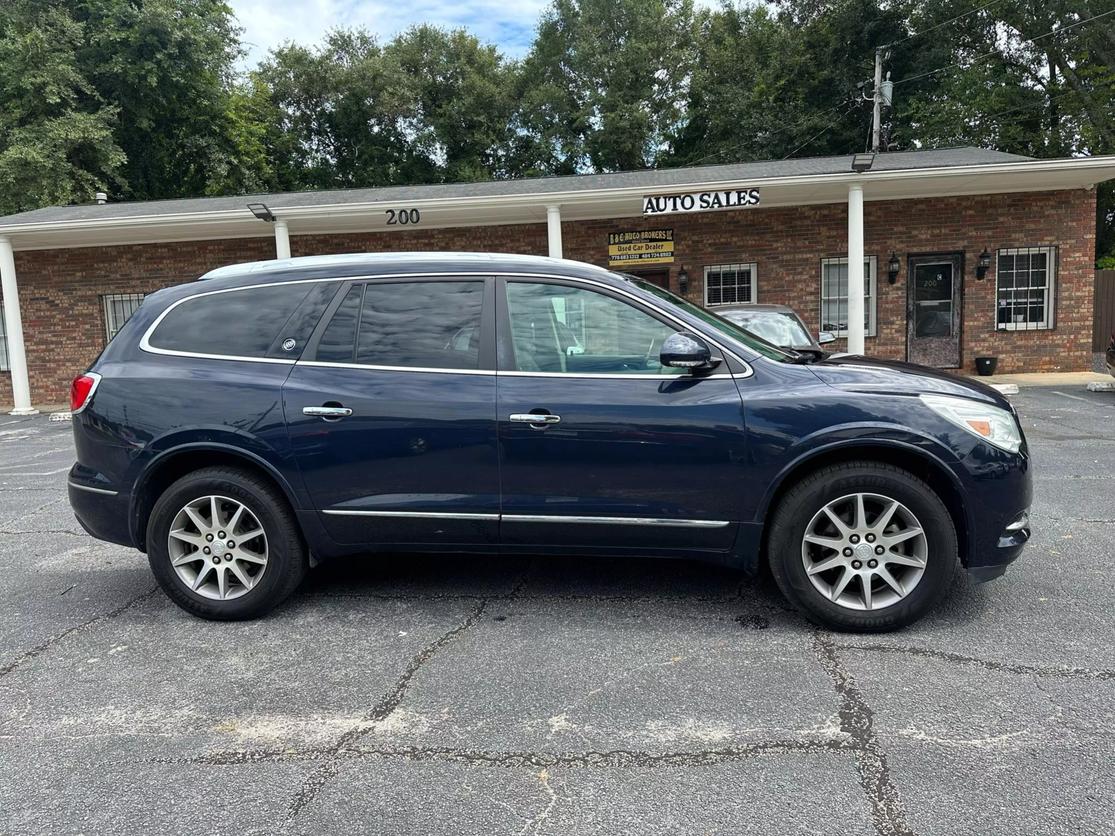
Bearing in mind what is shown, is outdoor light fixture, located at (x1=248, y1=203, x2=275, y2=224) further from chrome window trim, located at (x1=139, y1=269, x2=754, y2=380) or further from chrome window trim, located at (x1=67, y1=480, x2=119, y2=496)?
chrome window trim, located at (x1=67, y1=480, x2=119, y2=496)

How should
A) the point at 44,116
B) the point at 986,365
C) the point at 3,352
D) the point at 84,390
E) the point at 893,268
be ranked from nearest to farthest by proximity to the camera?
1. the point at 84,390
2. the point at 986,365
3. the point at 893,268
4. the point at 3,352
5. the point at 44,116

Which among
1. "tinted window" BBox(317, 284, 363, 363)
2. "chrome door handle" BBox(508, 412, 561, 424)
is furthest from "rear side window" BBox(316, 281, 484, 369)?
"chrome door handle" BBox(508, 412, 561, 424)

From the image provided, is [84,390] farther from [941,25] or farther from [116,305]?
[941,25]

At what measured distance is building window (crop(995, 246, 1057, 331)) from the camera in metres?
14.1

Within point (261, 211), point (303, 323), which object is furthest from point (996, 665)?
point (261, 211)

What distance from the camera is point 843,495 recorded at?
11.3 ft

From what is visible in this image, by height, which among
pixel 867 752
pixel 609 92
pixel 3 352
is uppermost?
pixel 609 92

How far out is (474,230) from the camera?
49.4 ft

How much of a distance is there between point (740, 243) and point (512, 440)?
1208 cm

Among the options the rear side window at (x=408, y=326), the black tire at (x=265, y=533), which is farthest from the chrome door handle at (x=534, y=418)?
the black tire at (x=265, y=533)

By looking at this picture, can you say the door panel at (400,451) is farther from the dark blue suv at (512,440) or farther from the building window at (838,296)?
the building window at (838,296)

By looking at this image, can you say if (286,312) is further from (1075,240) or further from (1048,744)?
(1075,240)

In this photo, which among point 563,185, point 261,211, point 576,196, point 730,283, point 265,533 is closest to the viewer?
point 265,533

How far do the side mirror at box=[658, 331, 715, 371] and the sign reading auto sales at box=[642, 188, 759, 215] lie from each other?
9701 millimetres
